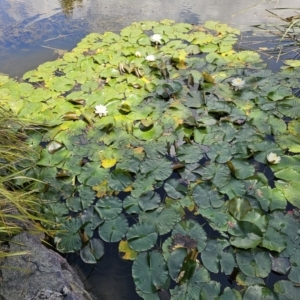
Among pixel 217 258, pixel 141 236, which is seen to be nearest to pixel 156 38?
pixel 141 236


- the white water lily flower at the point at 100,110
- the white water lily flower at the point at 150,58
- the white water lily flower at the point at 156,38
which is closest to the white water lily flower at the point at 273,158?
the white water lily flower at the point at 100,110

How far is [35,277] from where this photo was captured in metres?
1.34

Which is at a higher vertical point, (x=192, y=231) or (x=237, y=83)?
(x=237, y=83)

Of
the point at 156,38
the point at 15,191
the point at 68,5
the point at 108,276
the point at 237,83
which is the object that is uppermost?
the point at 68,5

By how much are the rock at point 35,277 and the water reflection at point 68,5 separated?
3.44 metres

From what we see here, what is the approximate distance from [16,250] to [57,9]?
142 inches

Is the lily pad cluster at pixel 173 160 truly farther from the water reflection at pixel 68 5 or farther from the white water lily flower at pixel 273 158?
the water reflection at pixel 68 5

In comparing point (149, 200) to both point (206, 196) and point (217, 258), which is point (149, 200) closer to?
point (206, 196)

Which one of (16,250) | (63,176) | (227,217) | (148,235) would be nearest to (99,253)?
(148,235)

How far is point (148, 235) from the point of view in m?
1.73

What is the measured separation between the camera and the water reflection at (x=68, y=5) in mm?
4094

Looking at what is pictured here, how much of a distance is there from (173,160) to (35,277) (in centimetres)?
116

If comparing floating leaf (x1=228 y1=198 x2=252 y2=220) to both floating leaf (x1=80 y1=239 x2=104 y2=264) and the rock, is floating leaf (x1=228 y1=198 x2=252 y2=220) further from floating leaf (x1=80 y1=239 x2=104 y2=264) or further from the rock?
the rock

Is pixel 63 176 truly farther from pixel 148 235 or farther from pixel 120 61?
pixel 120 61
